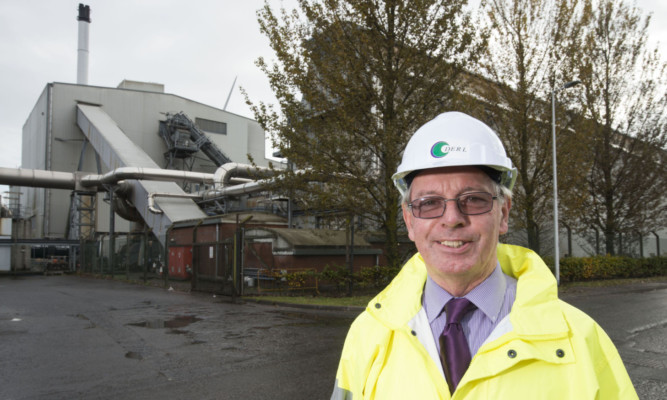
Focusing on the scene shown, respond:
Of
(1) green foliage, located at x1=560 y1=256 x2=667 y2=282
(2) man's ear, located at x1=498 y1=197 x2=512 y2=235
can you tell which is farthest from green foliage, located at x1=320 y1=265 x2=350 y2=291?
(2) man's ear, located at x1=498 y1=197 x2=512 y2=235

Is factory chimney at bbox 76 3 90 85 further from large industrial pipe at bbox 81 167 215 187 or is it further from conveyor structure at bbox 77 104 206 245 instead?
large industrial pipe at bbox 81 167 215 187

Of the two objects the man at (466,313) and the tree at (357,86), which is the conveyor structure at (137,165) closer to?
the tree at (357,86)

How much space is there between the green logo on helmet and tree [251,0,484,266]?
43.3ft

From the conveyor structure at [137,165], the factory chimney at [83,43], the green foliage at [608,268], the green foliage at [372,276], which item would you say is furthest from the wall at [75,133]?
the green foliage at [608,268]

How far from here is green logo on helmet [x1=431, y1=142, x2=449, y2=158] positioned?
5.87 feet

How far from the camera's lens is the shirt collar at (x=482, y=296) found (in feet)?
5.72

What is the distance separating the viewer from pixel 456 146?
70.0 inches

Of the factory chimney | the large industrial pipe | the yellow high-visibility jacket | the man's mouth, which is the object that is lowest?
the yellow high-visibility jacket

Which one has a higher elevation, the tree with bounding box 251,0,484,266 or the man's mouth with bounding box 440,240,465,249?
the tree with bounding box 251,0,484,266

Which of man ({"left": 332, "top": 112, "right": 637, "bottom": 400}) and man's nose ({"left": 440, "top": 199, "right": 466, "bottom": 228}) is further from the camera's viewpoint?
man's nose ({"left": 440, "top": 199, "right": 466, "bottom": 228})

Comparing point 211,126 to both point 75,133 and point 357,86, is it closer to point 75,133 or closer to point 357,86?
point 75,133

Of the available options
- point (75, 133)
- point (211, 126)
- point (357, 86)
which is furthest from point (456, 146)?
point (211, 126)

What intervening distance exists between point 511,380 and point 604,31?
29.7m

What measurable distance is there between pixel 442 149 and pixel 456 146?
5 centimetres
